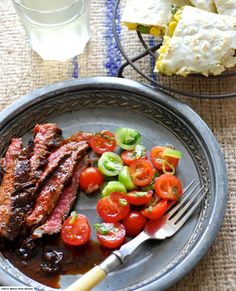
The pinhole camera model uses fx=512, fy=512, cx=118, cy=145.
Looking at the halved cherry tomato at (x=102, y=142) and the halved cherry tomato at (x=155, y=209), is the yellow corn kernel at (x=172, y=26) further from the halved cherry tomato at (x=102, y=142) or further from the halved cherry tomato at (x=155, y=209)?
the halved cherry tomato at (x=155, y=209)

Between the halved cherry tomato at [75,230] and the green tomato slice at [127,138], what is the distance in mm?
415

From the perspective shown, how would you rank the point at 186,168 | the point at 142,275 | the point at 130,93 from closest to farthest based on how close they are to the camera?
the point at 142,275 < the point at 186,168 < the point at 130,93

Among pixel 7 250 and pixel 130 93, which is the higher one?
pixel 130 93

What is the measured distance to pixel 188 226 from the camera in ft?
7.07

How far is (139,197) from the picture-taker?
2.16m

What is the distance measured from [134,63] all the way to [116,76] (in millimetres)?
140

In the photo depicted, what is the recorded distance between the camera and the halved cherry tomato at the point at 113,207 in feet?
6.97

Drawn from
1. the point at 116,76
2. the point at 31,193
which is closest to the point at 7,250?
the point at 31,193

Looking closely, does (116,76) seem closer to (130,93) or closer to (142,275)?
(130,93)

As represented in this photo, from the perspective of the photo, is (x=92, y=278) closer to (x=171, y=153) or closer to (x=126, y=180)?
(x=126, y=180)

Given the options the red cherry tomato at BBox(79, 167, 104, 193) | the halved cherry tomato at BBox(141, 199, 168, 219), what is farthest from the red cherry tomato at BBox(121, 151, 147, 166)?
the halved cherry tomato at BBox(141, 199, 168, 219)

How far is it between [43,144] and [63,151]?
98 millimetres

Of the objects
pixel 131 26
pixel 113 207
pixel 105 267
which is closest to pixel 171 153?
pixel 113 207

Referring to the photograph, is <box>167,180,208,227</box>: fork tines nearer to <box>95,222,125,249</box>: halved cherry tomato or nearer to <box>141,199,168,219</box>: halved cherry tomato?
<box>141,199,168,219</box>: halved cherry tomato
